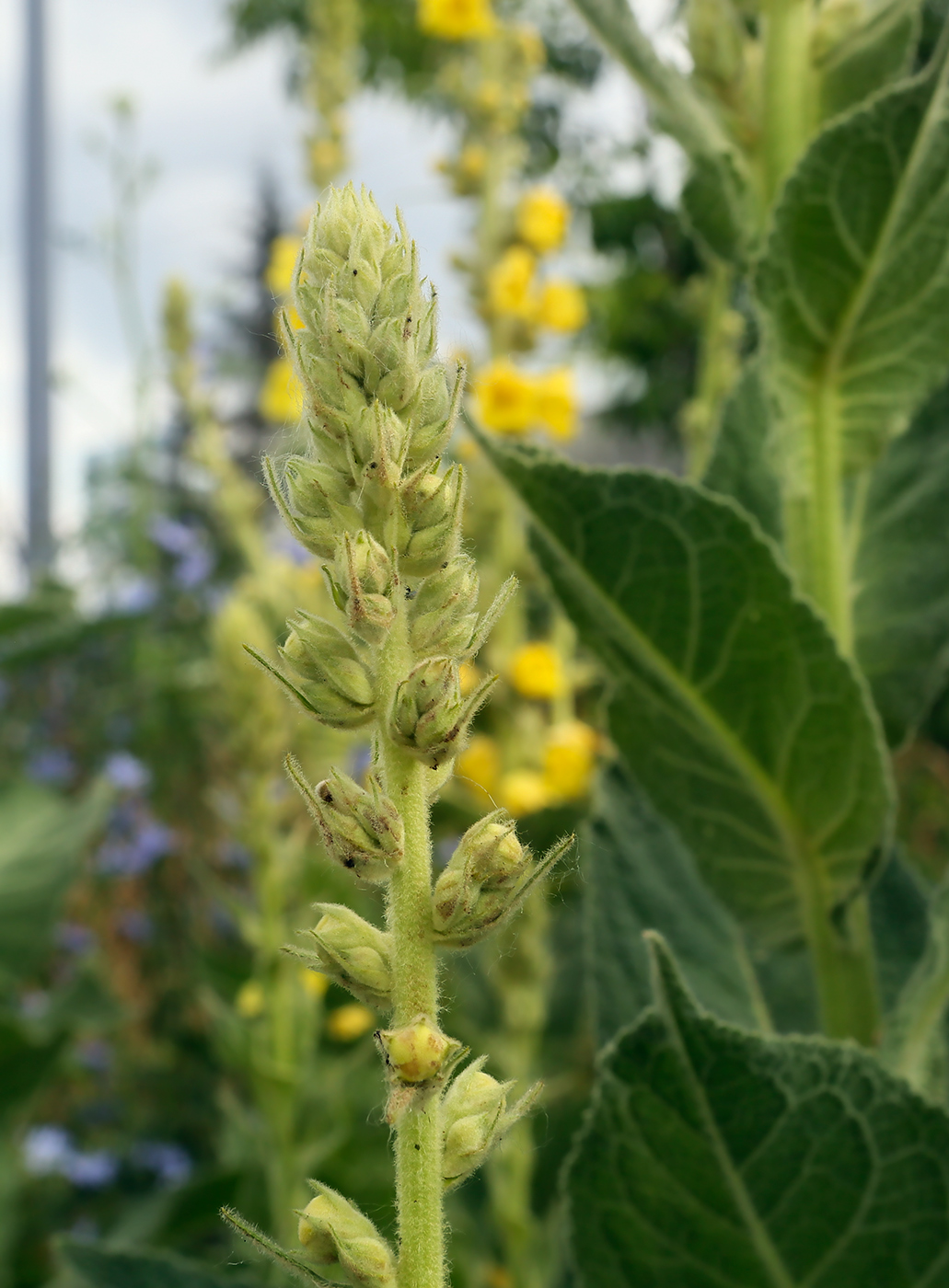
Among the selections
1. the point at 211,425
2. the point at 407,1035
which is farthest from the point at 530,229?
the point at 407,1035

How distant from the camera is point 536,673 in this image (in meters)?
2.07

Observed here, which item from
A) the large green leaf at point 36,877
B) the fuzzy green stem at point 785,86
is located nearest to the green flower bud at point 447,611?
the fuzzy green stem at point 785,86

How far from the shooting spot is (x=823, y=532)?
866 millimetres

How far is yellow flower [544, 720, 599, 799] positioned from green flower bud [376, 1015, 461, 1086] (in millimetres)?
1587

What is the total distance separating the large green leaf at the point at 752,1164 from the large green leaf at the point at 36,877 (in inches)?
57.0

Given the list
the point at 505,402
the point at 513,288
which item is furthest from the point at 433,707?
the point at 513,288

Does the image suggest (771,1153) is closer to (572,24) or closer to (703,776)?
(703,776)

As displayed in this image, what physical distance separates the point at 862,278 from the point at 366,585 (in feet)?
1.74

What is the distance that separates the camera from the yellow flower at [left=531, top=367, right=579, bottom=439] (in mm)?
2305

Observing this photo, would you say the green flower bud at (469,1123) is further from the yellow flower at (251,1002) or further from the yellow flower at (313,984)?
the yellow flower at (251,1002)

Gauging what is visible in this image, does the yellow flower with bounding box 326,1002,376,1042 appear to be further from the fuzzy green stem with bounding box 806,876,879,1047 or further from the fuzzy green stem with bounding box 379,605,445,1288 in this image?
the fuzzy green stem with bounding box 379,605,445,1288

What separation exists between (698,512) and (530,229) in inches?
76.1

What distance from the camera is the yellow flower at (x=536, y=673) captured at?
2.06 m

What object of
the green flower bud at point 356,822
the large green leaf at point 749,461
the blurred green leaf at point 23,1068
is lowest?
the green flower bud at point 356,822
